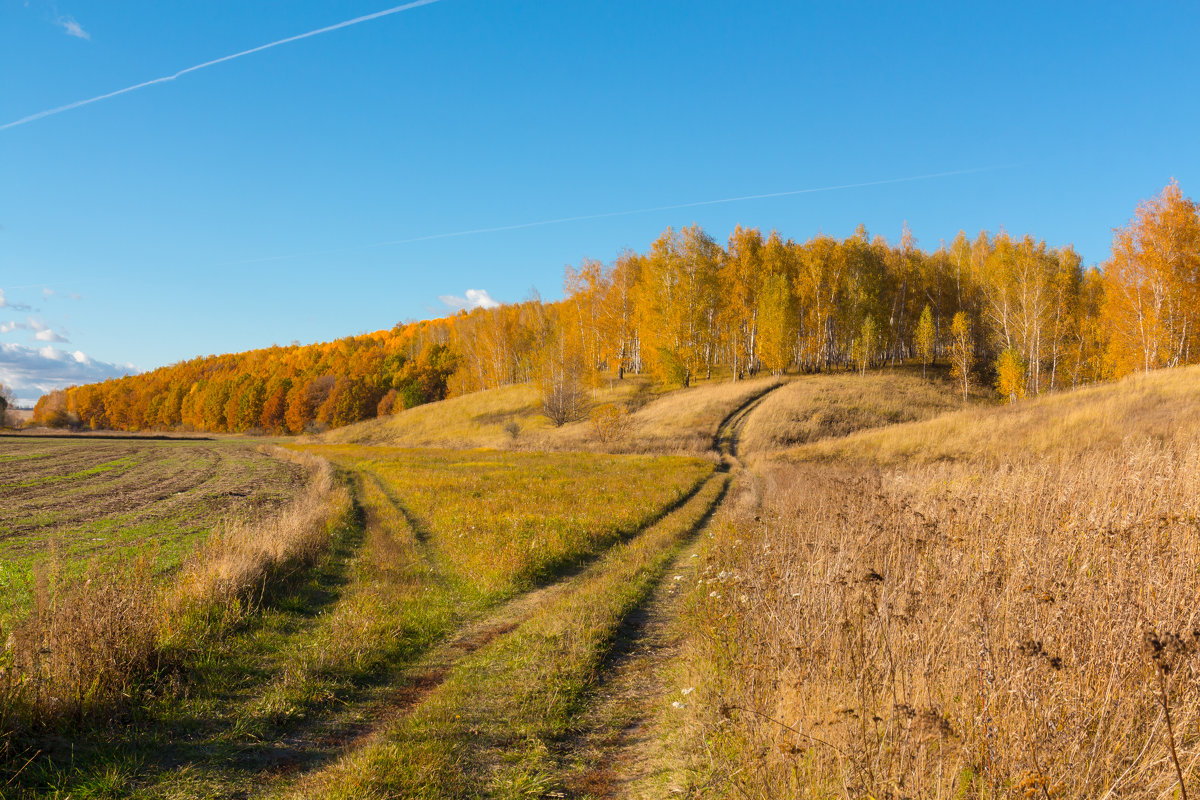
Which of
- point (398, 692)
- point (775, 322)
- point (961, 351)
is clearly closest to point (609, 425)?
point (775, 322)

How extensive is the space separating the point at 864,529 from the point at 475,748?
5.55 metres

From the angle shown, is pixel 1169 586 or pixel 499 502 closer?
pixel 1169 586

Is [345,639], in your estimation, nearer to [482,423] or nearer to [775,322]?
[482,423]

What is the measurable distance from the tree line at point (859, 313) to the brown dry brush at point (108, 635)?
1789 inches

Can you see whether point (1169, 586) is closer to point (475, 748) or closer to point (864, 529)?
point (864, 529)

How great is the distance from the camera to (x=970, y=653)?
4348 millimetres

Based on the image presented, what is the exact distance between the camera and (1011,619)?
4645 millimetres

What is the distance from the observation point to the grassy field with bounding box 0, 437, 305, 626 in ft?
35.5

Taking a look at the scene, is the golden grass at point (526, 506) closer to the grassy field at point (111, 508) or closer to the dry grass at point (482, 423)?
the grassy field at point (111, 508)

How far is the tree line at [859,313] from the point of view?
4025 cm

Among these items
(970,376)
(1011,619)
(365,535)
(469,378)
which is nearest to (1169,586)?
(1011,619)

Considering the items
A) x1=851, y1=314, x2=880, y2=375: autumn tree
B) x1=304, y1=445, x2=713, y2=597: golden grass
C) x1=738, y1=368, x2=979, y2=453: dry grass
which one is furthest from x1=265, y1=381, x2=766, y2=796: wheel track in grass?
x1=851, y1=314, x2=880, y2=375: autumn tree

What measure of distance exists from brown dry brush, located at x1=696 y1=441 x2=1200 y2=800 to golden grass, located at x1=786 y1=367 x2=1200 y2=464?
41.1 ft

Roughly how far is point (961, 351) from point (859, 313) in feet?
39.2
